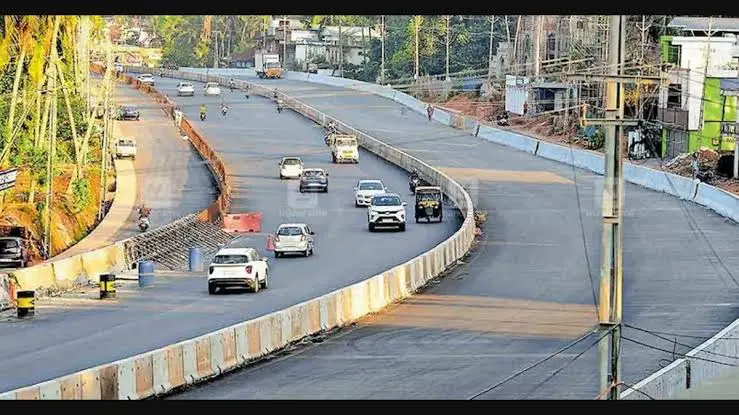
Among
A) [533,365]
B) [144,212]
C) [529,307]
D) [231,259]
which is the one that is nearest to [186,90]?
[144,212]

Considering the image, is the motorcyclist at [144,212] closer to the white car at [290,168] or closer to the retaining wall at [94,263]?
the retaining wall at [94,263]

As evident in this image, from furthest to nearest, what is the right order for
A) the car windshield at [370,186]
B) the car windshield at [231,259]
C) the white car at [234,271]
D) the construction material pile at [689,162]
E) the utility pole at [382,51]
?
the utility pole at [382,51] → the construction material pile at [689,162] → the car windshield at [370,186] → the car windshield at [231,259] → the white car at [234,271]

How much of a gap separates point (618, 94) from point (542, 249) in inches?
1068

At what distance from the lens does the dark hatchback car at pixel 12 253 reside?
44934 mm

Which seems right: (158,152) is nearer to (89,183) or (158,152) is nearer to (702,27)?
(89,183)

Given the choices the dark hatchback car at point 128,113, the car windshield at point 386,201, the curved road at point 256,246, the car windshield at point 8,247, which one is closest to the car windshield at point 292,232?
the curved road at point 256,246

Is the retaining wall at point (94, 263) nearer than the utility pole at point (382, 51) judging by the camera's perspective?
Yes

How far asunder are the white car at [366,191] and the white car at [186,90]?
45.1ft

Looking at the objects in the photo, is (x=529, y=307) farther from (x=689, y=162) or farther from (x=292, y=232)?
(x=689, y=162)

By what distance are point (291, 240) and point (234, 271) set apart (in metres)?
8.50

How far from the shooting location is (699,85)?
6288cm

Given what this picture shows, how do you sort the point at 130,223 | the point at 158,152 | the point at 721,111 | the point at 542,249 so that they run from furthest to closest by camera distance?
the point at 158,152 < the point at 721,111 < the point at 130,223 < the point at 542,249
